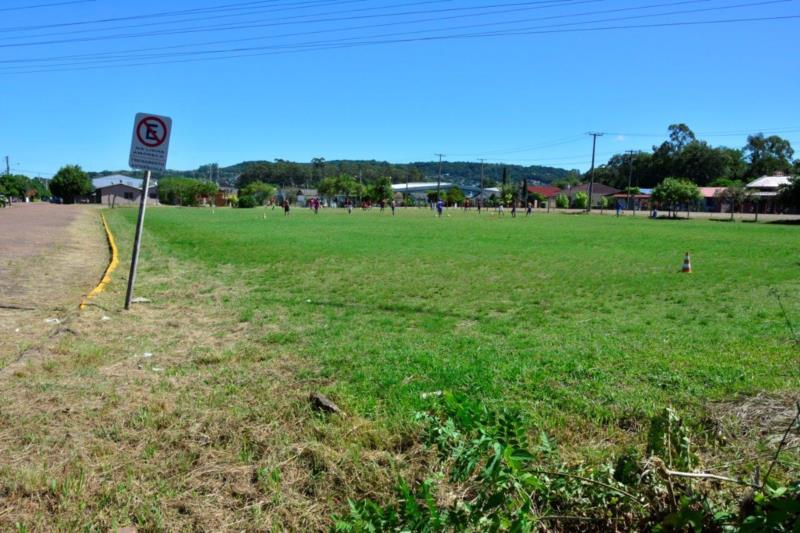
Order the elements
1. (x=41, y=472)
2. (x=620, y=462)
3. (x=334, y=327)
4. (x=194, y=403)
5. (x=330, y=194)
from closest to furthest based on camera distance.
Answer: (x=620, y=462)
(x=41, y=472)
(x=194, y=403)
(x=334, y=327)
(x=330, y=194)

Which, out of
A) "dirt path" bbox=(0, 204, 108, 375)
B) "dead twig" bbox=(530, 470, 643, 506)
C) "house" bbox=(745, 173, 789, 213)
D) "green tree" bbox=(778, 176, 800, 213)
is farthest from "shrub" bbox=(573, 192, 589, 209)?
"dead twig" bbox=(530, 470, 643, 506)

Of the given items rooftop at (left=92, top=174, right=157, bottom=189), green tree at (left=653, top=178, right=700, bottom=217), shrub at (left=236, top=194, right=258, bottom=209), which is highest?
rooftop at (left=92, top=174, right=157, bottom=189)

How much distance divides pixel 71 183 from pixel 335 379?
132260mm

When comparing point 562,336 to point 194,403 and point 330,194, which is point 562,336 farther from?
point 330,194

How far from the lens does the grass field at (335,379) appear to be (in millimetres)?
3398

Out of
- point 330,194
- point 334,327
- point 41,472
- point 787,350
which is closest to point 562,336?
point 787,350

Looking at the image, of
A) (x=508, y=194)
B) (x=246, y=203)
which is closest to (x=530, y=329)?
(x=246, y=203)

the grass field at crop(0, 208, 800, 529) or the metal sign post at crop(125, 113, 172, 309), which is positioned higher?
the metal sign post at crop(125, 113, 172, 309)

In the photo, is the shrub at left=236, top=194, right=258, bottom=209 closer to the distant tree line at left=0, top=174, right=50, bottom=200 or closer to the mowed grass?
the distant tree line at left=0, top=174, right=50, bottom=200

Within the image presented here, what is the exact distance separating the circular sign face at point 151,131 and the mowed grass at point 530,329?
2.69 meters

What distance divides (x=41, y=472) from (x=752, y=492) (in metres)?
3.71

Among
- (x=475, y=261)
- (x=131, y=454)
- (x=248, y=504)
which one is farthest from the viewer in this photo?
(x=475, y=261)

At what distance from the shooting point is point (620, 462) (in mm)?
2627

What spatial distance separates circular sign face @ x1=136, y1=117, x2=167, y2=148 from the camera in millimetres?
8625
